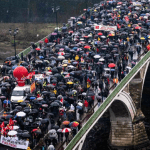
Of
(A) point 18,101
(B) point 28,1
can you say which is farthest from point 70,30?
(B) point 28,1

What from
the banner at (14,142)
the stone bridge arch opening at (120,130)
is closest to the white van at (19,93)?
the banner at (14,142)

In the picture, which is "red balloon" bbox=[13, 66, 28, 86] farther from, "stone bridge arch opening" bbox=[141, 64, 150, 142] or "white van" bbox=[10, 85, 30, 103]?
"stone bridge arch opening" bbox=[141, 64, 150, 142]

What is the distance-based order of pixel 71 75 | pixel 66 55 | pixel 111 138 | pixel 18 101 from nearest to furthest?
pixel 18 101
pixel 71 75
pixel 66 55
pixel 111 138

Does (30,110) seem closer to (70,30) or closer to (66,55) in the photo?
(66,55)

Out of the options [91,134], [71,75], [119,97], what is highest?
[71,75]

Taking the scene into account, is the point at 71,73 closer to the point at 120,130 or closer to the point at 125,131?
the point at 120,130

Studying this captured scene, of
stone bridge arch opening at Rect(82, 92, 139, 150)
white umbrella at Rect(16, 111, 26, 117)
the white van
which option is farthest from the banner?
stone bridge arch opening at Rect(82, 92, 139, 150)

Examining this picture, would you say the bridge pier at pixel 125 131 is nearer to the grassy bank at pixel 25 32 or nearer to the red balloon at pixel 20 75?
the red balloon at pixel 20 75
